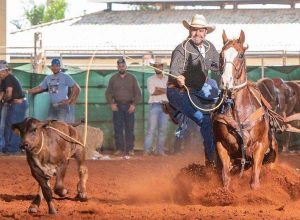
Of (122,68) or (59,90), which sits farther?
(122,68)

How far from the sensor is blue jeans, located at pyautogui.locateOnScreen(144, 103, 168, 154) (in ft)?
72.3

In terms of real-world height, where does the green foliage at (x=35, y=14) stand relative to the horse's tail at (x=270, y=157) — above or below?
above

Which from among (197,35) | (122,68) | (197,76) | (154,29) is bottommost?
(122,68)

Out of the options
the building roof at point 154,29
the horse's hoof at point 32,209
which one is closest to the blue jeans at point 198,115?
the horse's hoof at point 32,209

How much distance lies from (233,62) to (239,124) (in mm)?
785

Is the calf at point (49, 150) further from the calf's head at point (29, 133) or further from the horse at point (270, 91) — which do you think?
the horse at point (270, 91)

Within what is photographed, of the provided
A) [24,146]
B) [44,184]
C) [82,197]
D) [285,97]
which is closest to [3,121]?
[285,97]

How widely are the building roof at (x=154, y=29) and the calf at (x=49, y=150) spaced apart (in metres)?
27.4

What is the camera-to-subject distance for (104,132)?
2383 centimetres

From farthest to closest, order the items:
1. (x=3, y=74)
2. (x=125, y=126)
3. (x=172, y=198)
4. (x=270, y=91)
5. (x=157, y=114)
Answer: (x=125, y=126), (x=157, y=114), (x=3, y=74), (x=270, y=91), (x=172, y=198)

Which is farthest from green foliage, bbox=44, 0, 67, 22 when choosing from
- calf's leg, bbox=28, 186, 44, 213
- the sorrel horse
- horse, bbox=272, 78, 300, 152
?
calf's leg, bbox=28, 186, 44, 213

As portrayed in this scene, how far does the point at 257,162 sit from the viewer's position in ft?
38.8

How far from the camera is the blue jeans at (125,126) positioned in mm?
22281

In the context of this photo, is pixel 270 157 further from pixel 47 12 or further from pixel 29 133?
pixel 47 12
